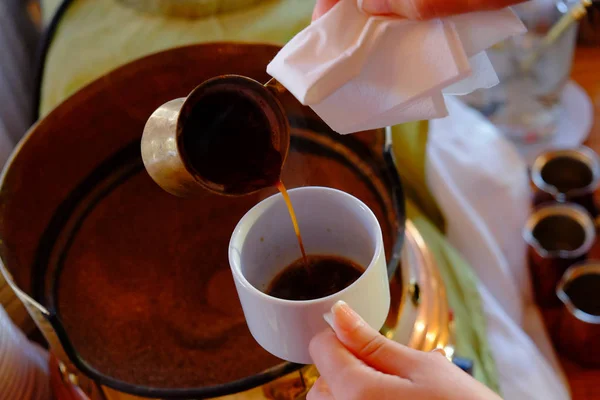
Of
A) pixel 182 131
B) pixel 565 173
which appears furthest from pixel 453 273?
pixel 182 131

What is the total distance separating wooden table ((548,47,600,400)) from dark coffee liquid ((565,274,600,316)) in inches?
2.2

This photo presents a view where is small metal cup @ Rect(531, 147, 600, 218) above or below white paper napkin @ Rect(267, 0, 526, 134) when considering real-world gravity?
below

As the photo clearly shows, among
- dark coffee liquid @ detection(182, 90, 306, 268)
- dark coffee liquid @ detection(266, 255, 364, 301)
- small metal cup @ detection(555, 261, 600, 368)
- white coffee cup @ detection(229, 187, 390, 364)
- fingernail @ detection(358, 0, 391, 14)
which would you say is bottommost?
small metal cup @ detection(555, 261, 600, 368)

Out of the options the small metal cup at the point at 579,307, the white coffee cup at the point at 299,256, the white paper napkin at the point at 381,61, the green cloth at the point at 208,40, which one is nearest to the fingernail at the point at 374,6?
the white paper napkin at the point at 381,61

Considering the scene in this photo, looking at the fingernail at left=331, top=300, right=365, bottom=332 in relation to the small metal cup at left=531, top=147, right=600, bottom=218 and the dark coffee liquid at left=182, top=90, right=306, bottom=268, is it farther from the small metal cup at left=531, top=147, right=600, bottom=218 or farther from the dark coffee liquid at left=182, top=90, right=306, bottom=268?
the small metal cup at left=531, top=147, right=600, bottom=218

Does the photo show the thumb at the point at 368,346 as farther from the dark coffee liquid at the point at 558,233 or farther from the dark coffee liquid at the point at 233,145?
the dark coffee liquid at the point at 558,233

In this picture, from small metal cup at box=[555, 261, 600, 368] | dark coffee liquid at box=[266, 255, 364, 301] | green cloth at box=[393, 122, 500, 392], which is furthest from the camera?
small metal cup at box=[555, 261, 600, 368]

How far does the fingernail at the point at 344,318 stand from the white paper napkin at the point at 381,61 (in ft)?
0.45

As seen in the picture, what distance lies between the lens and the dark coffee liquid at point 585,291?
2.80ft

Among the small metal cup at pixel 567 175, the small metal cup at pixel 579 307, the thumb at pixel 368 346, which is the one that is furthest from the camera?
the small metal cup at pixel 567 175

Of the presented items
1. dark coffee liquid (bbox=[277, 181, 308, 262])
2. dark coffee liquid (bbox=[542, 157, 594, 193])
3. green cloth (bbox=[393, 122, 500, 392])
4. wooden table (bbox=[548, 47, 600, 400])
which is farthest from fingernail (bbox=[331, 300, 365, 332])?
dark coffee liquid (bbox=[542, 157, 594, 193])

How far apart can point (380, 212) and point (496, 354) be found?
0.31m

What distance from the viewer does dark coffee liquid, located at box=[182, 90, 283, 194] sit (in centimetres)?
45

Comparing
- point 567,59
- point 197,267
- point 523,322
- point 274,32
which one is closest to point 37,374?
point 197,267
